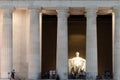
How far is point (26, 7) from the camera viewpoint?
114 meters

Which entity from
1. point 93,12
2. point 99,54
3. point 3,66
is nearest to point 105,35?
point 99,54

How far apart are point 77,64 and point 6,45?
26.2 metres

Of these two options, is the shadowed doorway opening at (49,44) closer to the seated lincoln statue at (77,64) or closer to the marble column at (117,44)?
the seated lincoln statue at (77,64)

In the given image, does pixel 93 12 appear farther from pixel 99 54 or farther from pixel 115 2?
pixel 99 54

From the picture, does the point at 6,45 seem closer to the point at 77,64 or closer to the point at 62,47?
the point at 62,47

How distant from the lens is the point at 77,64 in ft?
442

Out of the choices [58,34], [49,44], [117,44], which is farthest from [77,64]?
[117,44]

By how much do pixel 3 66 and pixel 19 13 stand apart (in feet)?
41.5

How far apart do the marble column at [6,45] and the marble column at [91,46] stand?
15266 millimetres

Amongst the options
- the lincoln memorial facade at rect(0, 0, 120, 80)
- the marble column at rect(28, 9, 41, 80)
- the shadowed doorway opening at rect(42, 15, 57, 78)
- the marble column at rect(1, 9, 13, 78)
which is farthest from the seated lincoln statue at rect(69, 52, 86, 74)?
the marble column at rect(1, 9, 13, 78)

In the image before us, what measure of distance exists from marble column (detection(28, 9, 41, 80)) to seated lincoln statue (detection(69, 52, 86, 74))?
737 inches

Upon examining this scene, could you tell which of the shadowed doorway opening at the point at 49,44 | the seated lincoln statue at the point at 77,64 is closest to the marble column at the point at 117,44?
the seated lincoln statue at the point at 77,64

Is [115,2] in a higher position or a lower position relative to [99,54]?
higher

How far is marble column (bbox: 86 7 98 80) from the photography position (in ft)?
372
